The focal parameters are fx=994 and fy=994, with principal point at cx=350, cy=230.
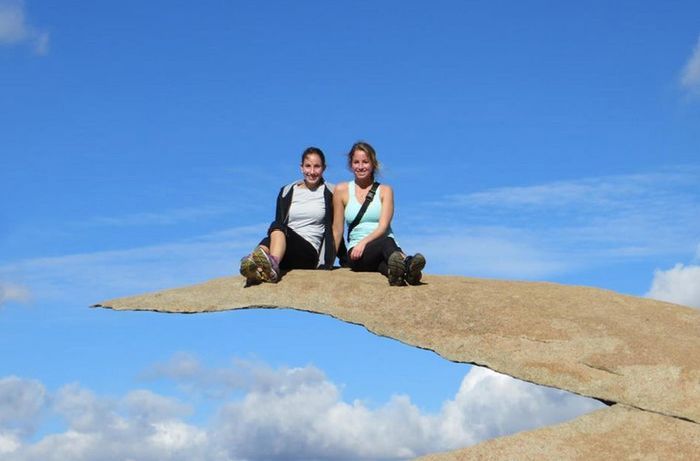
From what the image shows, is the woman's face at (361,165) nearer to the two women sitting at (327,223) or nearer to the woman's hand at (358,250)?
the two women sitting at (327,223)

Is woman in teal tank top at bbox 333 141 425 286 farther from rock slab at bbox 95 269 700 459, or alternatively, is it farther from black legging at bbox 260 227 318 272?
black legging at bbox 260 227 318 272

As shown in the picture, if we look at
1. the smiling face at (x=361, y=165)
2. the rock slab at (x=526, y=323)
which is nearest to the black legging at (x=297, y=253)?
the rock slab at (x=526, y=323)

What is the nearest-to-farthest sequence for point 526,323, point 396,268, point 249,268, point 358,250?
1. point 526,323
2. point 396,268
3. point 249,268
4. point 358,250

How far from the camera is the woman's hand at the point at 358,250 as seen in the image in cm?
1070

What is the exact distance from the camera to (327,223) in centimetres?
1095

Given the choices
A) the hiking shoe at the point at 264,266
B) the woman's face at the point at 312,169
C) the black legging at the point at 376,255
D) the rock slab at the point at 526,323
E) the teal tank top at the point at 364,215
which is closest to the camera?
the rock slab at the point at 526,323

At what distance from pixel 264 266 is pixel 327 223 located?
2.99ft

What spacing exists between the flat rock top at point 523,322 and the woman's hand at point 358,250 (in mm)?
212

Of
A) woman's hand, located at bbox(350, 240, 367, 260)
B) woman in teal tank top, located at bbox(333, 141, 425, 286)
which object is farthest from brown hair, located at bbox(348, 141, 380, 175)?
woman's hand, located at bbox(350, 240, 367, 260)

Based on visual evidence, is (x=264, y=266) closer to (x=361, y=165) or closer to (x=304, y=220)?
(x=304, y=220)

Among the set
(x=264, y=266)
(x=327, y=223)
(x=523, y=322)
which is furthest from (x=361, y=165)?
(x=523, y=322)

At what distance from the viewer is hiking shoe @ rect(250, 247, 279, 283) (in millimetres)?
10461

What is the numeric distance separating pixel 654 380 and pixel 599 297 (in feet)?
7.26

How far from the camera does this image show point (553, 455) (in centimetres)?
799
